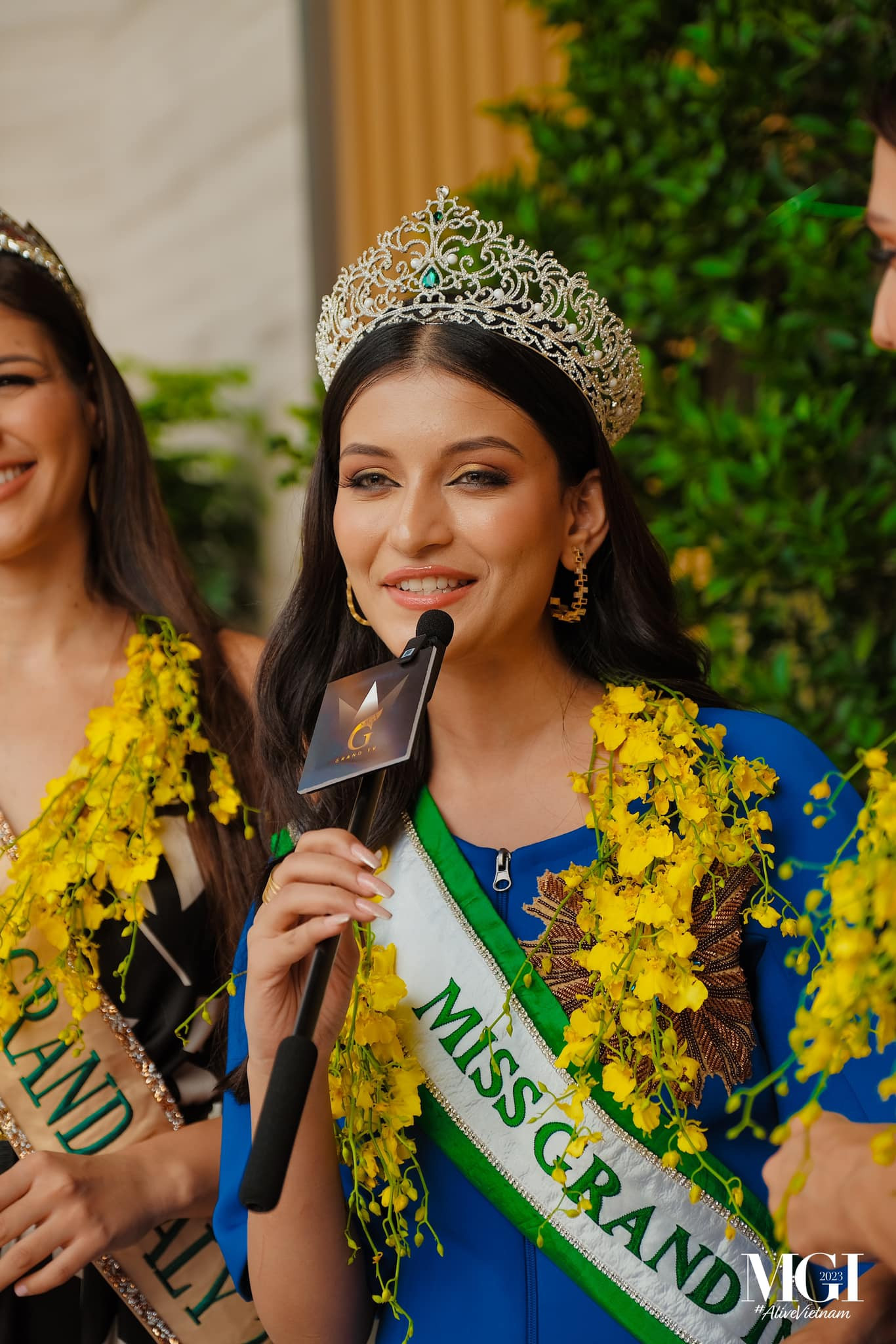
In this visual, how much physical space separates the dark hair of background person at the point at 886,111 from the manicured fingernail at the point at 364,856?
0.60 metres

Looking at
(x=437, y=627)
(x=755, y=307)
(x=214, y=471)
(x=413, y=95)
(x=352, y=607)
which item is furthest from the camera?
(x=214, y=471)

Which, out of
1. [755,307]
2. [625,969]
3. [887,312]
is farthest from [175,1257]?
[755,307]

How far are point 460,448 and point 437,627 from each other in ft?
0.75

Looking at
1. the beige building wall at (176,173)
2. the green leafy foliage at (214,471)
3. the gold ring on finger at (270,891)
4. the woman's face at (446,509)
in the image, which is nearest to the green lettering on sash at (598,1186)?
the gold ring on finger at (270,891)

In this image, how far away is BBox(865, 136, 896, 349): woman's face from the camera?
98cm

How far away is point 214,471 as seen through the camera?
166 inches

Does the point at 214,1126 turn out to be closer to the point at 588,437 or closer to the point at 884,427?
the point at 588,437

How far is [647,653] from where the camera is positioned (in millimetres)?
1445

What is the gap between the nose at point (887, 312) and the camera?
99 centimetres

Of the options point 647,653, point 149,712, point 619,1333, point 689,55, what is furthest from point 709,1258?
point 689,55

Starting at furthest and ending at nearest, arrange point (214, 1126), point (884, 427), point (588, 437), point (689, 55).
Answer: point (689, 55), point (884, 427), point (214, 1126), point (588, 437)

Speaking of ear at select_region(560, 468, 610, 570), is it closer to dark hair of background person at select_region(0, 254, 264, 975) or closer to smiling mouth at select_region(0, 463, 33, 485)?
dark hair of background person at select_region(0, 254, 264, 975)

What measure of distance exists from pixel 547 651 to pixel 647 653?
105 mm

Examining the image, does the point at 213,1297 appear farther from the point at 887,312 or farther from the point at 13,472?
the point at 887,312
